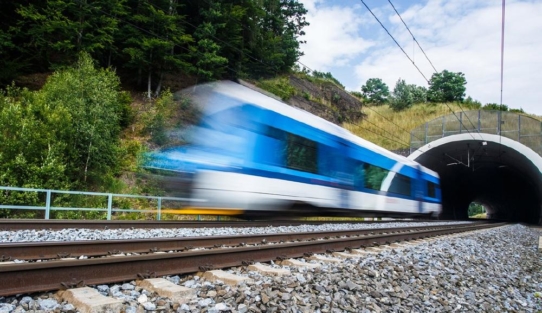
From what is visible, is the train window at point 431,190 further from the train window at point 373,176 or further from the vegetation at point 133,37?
the vegetation at point 133,37

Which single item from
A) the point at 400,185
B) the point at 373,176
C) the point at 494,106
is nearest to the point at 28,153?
the point at 373,176

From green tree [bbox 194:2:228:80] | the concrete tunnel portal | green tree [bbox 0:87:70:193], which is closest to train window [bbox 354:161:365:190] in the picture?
green tree [bbox 0:87:70:193]

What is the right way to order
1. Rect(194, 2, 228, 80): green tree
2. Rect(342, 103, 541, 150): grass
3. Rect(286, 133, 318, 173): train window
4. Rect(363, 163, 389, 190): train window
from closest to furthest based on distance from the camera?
Rect(286, 133, 318, 173): train window, Rect(363, 163, 389, 190): train window, Rect(194, 2, 228, 80): green tree, Rect(342, 103, 541, 150): grass

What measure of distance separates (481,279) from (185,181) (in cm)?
644

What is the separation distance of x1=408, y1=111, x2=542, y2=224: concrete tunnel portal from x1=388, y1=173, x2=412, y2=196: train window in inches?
331

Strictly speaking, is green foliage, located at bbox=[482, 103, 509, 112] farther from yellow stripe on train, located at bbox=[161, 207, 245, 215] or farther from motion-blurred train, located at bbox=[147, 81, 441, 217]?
yellow stripe on train, located at bbox=[161, 207, 245, 215]

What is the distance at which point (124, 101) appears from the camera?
87.1 ft

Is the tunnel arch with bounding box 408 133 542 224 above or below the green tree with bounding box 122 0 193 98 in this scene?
below

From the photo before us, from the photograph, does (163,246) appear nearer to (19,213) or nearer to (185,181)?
(185,181)

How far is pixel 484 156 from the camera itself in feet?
103

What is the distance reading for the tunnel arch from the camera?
86.1 ft

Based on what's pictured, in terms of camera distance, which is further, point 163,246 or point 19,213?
point 19,213

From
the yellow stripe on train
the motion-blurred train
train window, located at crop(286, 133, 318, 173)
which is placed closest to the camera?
the yellow stripe on train

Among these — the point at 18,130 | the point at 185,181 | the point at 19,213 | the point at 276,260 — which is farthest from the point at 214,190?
the point at 18,130
